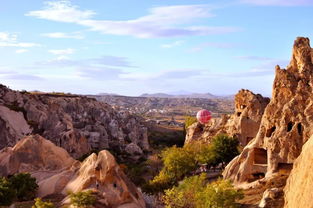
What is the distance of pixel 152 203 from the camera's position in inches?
1679

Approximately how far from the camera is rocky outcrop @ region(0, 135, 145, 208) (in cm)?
3666

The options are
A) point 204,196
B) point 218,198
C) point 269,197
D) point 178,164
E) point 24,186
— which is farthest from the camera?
point 178,164

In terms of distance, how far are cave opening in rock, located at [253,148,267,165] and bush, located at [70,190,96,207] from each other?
1584 cm

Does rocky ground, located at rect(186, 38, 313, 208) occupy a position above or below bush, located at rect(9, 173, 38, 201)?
above

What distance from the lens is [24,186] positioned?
38.2m

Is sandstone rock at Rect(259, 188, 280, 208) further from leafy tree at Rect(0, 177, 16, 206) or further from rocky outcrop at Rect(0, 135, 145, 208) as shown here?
leafy tree at Rect(0, 177, 16, 206)

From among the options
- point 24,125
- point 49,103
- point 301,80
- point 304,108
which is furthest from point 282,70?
point 49,103

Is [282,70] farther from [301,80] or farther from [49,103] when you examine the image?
[49,103]

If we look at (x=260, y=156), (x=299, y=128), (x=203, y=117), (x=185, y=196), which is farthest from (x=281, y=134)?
(x=203, y=117)

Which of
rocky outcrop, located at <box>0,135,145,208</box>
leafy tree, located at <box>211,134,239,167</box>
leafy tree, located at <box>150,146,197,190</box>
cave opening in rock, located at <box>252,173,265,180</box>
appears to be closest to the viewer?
rocky outcrop, located at <box>0,135,145,208</box>

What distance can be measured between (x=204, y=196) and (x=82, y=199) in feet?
31.1

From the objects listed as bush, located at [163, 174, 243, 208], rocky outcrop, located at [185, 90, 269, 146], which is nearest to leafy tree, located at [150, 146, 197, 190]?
rocky outcrop, located at [185, 90, 269, 146]

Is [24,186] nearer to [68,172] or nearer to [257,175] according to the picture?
[68,172]

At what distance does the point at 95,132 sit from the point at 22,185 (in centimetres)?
4859
